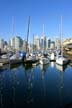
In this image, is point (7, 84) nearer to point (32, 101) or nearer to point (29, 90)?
point (29, 90)

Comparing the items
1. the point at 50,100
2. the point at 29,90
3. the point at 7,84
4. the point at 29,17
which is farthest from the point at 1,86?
the point at 29,17

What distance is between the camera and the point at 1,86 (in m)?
30.5

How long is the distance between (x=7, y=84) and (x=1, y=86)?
1.68 m

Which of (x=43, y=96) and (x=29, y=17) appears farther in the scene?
(x=29, y=17)

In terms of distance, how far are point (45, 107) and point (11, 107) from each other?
9.16ft

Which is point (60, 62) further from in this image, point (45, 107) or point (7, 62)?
point (45, 107)

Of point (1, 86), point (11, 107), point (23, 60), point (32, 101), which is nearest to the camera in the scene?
point (11, 107)

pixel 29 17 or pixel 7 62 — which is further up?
pixel 29 17

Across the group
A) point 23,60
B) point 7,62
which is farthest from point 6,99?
point 23,60

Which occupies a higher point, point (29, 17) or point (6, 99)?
point (29, 17)

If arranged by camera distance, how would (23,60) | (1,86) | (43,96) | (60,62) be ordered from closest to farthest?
(43,96), (1,86), (60,62), (23,60)

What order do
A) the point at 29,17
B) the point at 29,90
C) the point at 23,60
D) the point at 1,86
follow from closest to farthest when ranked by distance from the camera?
the point at 29,90
the point at 1,86
the point at 23,60
the point at 29,17

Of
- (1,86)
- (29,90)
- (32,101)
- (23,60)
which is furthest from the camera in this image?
(23,60)

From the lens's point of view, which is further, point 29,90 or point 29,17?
point 29,17
